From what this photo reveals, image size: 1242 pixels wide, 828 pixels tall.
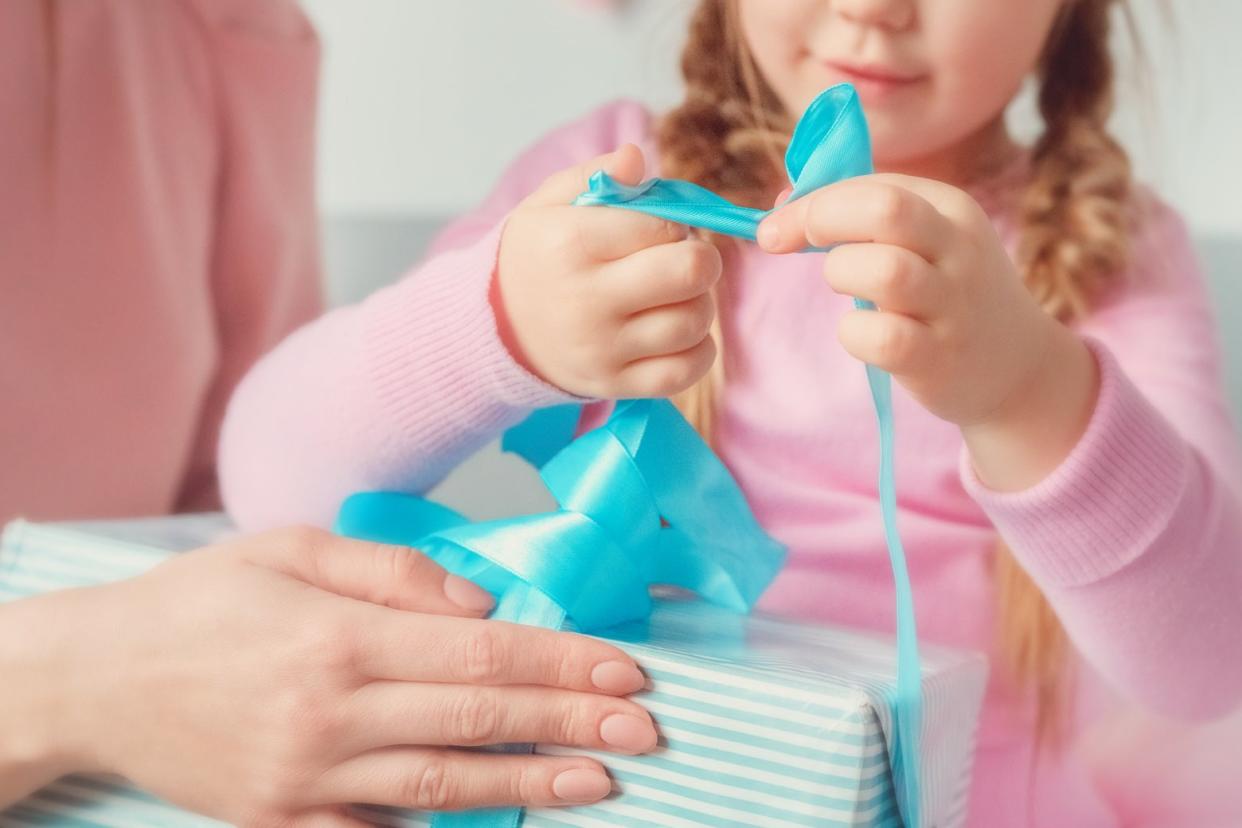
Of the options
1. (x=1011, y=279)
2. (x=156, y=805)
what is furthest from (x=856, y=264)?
(x=156, y=805)

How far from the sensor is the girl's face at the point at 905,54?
575mm

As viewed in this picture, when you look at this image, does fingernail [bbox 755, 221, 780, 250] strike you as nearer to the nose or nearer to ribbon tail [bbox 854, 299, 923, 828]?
ribbon tail [bbox 854, 299, 923, 828]

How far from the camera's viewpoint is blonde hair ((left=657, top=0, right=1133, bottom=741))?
663mm

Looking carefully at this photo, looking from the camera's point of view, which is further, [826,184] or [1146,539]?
[1146,539]

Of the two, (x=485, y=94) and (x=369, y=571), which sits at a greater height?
(x=485, y=94)

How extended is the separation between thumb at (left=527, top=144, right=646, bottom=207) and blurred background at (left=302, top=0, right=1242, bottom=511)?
1.44ft

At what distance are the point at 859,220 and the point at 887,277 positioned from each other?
0.02 metres

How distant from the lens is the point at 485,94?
39.8 inches

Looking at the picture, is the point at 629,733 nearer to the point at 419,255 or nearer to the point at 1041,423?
the point at 1041,423

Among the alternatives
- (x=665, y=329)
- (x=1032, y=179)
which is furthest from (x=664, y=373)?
(x=1032, y=179)

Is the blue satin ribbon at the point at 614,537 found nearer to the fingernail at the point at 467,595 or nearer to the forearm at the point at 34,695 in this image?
the fingernail at the point at 467,595

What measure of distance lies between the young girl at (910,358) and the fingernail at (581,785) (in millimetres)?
140

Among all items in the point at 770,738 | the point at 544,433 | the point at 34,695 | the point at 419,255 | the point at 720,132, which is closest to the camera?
the point at 770,738

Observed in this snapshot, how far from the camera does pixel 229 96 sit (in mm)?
798
